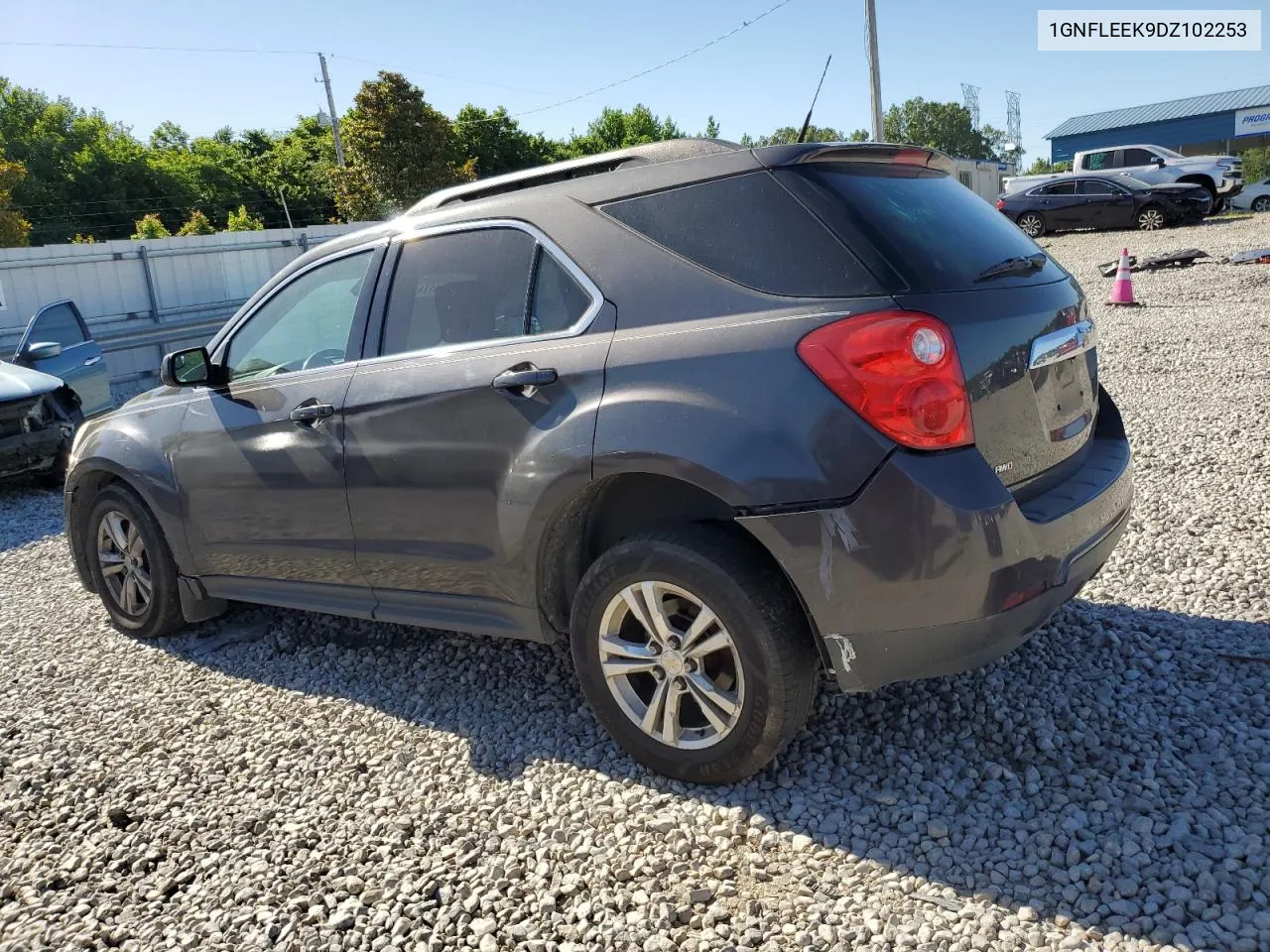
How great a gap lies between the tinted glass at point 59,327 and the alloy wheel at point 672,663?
28.5ft

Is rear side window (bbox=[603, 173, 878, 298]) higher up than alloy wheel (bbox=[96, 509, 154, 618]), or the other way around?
rear side window (bbox=[603, 173, 878, 298])

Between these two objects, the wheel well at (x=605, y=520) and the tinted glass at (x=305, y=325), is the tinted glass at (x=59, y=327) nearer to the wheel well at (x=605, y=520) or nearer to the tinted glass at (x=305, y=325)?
the tinted glass at (x=305, y=325)

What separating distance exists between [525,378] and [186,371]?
6.40ft

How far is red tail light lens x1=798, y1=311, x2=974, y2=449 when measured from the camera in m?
2.51

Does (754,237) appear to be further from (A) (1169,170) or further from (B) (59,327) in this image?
(A) (1169,170)

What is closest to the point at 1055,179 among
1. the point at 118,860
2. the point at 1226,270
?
the point at 1226,270

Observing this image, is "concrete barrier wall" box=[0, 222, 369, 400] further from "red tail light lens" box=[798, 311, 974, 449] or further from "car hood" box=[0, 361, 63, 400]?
"red tail light lens" box=[798, 311, 974, 449]

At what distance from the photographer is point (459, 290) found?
3.46m

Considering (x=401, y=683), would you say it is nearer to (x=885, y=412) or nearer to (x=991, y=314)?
(x=885, y=412)

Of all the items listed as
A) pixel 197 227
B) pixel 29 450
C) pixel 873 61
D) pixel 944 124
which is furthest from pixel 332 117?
pixel 944 124

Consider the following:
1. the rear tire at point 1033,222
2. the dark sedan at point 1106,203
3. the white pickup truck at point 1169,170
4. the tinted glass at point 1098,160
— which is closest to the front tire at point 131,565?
the dark sedan at point 1106,203

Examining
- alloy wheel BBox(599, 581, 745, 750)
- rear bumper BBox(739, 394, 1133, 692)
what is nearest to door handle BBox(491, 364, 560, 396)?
alloy wheel BBox(599, 581, 745, 750)

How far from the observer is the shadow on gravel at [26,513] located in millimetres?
7211

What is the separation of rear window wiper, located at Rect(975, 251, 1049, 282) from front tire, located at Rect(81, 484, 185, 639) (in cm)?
368
